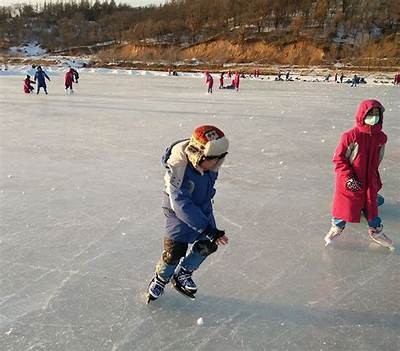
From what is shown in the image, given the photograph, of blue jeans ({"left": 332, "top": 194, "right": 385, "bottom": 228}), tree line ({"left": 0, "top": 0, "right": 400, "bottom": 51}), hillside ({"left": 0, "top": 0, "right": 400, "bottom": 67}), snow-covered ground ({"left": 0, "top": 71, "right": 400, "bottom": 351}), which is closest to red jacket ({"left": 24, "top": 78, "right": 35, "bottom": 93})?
snow-covered ground ({"left": 0, "top": 71, "right": 400, "bottom": 351})

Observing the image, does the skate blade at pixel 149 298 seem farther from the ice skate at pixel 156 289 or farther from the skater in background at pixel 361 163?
the skater in background at pixel 361 163

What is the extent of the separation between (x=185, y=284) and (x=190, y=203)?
1.80 ft

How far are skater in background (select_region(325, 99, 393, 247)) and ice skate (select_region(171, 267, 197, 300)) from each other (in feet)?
4.03

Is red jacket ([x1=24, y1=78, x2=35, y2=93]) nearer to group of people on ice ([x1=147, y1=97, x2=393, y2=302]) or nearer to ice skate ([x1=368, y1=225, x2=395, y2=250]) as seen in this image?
group of people on ice ([x1=147, y1=97, x2=393, y2=302])

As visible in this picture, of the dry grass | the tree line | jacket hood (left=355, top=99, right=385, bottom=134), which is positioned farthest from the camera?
the tree line

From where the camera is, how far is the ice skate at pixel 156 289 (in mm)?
2387

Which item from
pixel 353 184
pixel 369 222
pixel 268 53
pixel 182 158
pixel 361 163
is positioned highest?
pixel 268 53

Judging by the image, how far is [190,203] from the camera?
6.93ft

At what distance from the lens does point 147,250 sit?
9.93 ft

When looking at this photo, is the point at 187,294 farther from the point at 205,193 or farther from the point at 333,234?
the point at 333,234

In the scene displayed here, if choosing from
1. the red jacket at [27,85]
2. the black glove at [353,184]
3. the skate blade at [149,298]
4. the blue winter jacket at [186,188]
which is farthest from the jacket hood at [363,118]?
the red jacket at [27,85]

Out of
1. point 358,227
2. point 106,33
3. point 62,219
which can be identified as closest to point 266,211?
point 358,227

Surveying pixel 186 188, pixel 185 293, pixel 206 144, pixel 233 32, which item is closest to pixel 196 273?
pixel 185 293

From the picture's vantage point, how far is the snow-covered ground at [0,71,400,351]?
2.18 m
